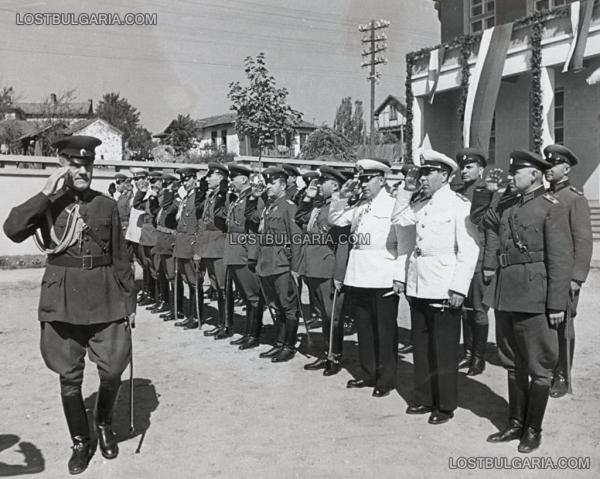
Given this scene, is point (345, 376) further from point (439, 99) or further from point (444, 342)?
point (439, 99)

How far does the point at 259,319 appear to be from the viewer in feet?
23.8

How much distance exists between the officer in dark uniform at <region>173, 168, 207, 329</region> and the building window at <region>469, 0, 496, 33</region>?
1365 centimetres

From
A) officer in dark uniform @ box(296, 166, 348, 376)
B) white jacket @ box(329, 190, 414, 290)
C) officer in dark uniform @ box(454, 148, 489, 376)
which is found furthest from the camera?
officer in dark uniform @ box(296, 166, 348, 376)

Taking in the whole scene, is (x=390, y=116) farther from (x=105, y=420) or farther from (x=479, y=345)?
(x=105, y=420)

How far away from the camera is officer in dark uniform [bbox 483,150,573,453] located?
4121 millimetres

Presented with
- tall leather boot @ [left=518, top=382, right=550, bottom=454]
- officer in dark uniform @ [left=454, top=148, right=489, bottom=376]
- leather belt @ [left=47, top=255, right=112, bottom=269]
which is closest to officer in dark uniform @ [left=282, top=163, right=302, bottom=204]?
officer in dark uniform @ [left=454, top=148, right=489, bottom=376]

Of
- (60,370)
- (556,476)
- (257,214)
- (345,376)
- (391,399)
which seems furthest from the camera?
(257,214)

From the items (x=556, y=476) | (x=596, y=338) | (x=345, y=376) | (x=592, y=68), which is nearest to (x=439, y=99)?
(x=592, y=68)

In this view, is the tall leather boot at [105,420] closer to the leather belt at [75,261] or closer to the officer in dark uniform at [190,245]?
the leather belt at [75,261]

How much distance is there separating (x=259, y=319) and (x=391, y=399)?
2.33 metres

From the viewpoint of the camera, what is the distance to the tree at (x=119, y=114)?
72.0 m

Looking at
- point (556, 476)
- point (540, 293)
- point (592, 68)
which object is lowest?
point (556, 476)

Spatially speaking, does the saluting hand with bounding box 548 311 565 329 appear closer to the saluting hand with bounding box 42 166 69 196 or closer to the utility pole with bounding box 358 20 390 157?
the saluting hand with bounding box 42 166 69 196

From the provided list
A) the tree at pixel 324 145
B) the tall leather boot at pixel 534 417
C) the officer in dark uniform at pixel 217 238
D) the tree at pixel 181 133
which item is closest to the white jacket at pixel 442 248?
the tall leather boot at pixel 534 417
